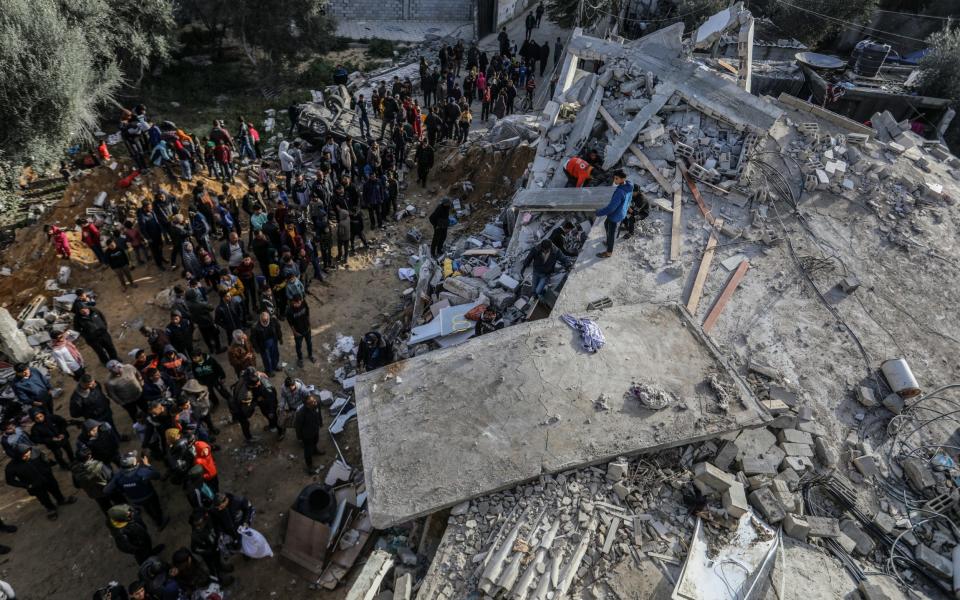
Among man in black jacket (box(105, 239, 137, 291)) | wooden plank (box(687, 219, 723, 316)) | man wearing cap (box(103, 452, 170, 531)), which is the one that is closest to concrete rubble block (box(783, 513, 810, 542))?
wooden plank (box(687, 219, 723, 316))

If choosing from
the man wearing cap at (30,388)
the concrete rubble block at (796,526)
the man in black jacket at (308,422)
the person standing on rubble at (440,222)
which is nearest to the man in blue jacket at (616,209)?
the person standing on rubble at (440,222)

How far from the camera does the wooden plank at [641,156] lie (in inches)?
419

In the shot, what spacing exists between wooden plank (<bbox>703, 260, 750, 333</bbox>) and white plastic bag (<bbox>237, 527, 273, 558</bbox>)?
6559 mm

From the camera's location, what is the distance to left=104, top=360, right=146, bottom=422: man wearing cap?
7.43 meters

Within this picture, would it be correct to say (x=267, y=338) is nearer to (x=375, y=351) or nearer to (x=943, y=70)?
(x=375, y=351)

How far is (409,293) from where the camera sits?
10914mm

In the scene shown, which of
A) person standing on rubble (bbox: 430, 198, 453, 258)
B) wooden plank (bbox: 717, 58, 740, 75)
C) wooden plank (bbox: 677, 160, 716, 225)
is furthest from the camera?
wooden plank (bbox: 717, 58, 740, 75)

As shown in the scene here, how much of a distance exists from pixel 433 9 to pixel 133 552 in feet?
75.5

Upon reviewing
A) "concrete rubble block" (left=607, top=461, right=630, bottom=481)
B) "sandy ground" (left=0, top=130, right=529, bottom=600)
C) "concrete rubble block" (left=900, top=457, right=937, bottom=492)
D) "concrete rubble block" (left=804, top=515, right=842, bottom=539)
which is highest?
"concrete rubble block" (left=607, top=461, right=630, bottom=481)

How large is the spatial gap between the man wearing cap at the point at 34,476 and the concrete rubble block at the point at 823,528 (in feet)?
29.7

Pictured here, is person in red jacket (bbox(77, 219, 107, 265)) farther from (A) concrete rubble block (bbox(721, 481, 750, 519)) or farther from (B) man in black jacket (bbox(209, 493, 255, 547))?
(A) concrete rubble block (bbox(721, 481, 750, 519))

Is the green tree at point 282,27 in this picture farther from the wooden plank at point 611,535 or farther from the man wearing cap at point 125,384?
the wooden plank at point 611,535

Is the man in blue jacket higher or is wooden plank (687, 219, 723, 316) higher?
the man in blue jacket

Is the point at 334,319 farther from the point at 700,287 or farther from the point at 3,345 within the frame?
the point at 700,287
